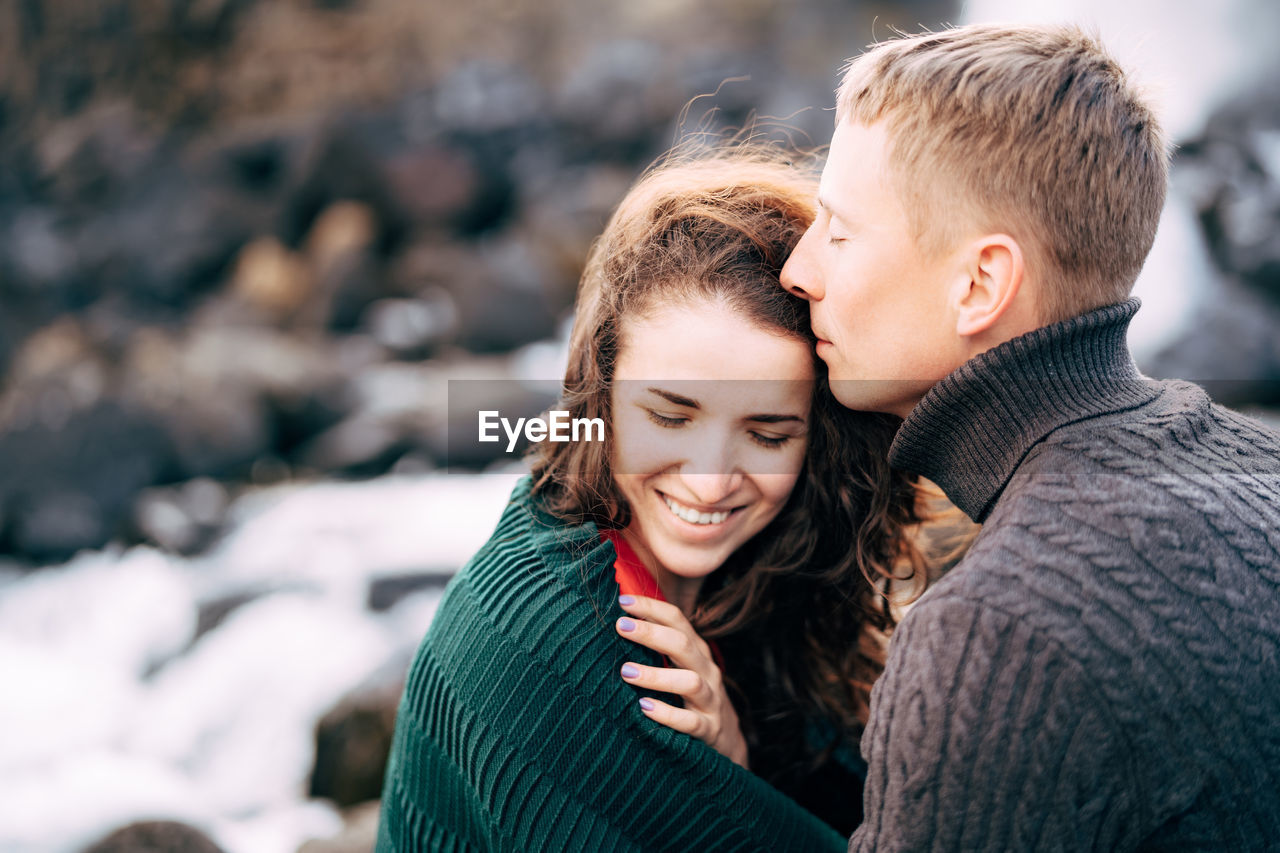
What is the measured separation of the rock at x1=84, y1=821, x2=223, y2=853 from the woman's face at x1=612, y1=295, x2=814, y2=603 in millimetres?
1632

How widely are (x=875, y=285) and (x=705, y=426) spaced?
411 millimetres

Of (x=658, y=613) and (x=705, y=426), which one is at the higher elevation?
(x=705, y=426)

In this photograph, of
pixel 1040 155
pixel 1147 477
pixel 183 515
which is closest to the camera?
pixel 1147 477

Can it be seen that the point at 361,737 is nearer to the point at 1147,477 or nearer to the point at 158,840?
the point at 158,840

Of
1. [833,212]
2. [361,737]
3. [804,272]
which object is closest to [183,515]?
[361,737]

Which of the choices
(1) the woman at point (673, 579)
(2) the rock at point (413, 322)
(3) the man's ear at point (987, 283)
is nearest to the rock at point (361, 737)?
(1) the woman at point (673, 579)

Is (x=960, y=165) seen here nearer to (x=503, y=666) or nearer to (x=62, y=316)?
(x=503, y=666)

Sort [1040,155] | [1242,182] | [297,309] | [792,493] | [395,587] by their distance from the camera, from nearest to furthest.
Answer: [1040,155] < [792,493] < [395,587] < [1242,182] < [297,309]

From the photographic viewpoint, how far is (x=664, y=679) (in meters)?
1.56

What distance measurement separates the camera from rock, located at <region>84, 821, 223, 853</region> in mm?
2457

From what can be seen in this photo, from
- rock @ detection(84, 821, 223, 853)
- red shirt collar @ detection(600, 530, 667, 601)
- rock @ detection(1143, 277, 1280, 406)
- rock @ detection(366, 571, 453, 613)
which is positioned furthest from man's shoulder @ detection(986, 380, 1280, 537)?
rock @ detection(1143, 277, 1280, 406)

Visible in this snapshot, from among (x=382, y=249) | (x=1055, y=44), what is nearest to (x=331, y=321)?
(x=382, y=249)

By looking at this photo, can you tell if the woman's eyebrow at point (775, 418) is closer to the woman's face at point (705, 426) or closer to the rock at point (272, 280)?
the woman's face at point (705, 426)

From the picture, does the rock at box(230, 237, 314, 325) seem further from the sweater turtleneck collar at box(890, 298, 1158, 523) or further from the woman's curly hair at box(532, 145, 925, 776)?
the sweater turtleneck collar at box(890, 298, 1158, 523)
